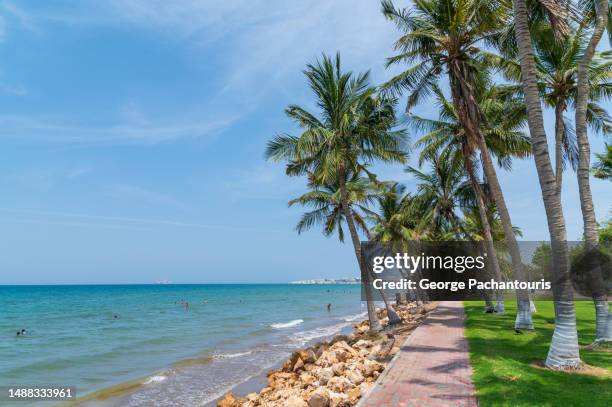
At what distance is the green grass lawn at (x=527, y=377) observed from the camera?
7.22 metres

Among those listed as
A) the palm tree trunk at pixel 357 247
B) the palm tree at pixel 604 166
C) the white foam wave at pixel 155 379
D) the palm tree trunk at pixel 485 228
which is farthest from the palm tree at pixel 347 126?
the palm tree at pixel 604 166

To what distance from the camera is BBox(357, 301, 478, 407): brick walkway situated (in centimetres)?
752

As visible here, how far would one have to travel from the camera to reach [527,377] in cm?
850

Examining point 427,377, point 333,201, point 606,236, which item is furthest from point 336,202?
point 606,236

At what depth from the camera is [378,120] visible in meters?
17.4

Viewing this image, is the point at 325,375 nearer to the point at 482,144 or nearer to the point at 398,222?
the point at 482,144

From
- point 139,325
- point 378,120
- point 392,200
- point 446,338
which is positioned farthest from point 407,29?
point 139,325

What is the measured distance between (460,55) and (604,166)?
18.3 metres

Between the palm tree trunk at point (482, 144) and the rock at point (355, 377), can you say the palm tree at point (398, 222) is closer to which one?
the palm tree trunk at point (482, 144)

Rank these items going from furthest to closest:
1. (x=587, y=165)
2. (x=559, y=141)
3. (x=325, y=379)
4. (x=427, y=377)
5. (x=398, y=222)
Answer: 1. (x=398, y=222)
2. (x=559, y=141)
3. (x=587, y=165)
4. (x=325, y=379)
5. (x=427, y=377)

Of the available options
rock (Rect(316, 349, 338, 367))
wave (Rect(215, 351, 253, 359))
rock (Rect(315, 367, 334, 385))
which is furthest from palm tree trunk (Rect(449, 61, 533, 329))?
wave (Rect(215, 351, 253, 359))

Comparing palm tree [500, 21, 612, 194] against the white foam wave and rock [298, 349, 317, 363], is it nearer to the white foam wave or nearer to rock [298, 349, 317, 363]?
rock [298, 349, 317, 363]

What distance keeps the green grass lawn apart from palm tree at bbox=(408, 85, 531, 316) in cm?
726

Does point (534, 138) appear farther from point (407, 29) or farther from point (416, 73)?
point (407, 29)
